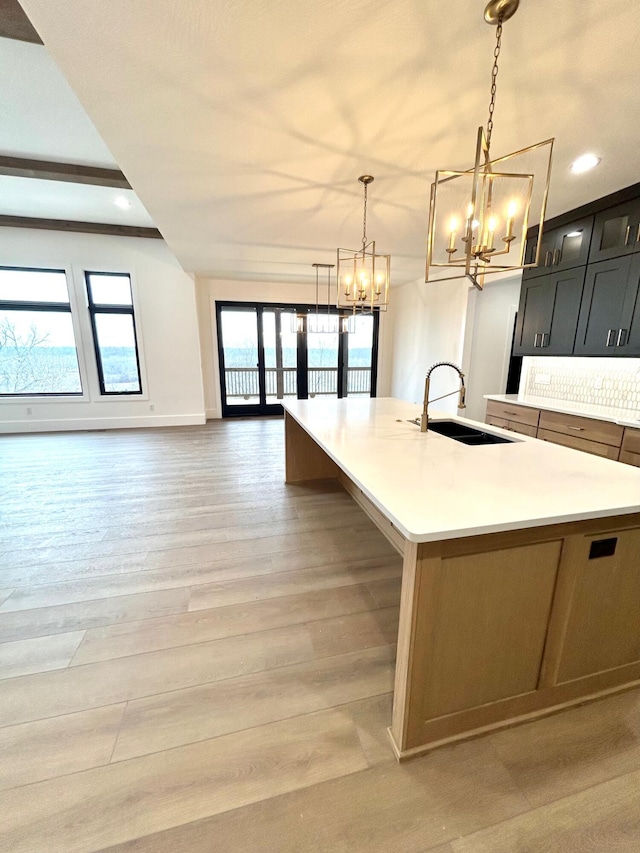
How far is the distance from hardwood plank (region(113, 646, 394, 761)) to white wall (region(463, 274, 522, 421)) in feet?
14.7

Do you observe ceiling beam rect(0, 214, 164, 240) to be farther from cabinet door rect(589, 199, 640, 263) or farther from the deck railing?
cabinet door rect(589, 199, 640, 263)

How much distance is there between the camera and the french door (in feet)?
22.1

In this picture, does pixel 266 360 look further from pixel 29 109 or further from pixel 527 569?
pixel 527 569

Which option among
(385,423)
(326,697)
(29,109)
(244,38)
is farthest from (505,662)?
(29,109)

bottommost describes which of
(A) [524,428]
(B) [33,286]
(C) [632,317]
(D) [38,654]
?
(D) [38,654]

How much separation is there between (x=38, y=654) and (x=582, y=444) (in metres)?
4.16

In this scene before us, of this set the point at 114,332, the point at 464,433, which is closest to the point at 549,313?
the point at 464,433

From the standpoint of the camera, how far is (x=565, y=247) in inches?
134

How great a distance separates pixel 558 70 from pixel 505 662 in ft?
8.44

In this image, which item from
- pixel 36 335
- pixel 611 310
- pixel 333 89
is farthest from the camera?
pixel 36 335

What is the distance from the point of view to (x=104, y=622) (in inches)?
70.5

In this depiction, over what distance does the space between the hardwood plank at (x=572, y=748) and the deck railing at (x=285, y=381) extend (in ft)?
20.8

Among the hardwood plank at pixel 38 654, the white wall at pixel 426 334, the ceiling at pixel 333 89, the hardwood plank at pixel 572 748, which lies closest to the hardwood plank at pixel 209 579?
the hardwood plank at pixel 38 654

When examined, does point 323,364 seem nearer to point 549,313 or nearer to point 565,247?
point 549,313
